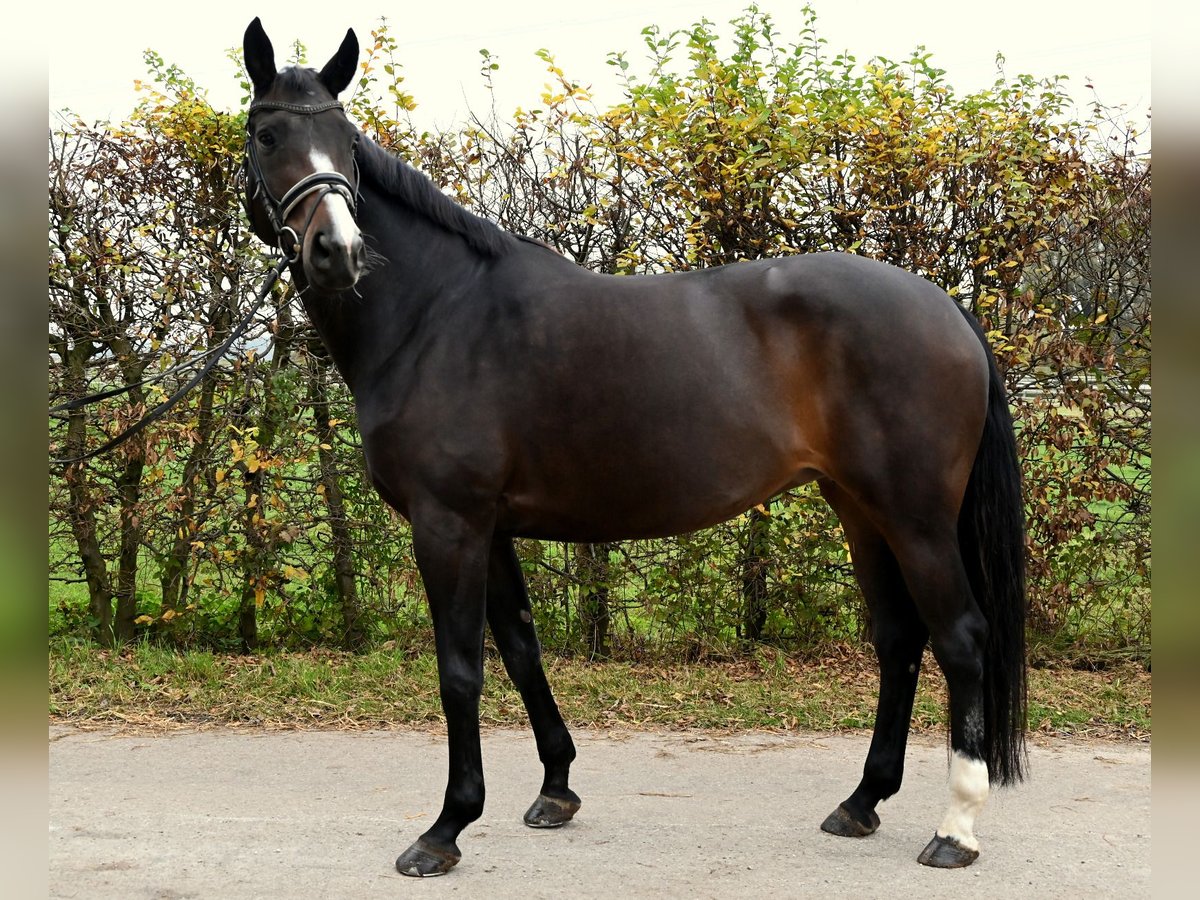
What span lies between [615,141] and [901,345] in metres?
2.68

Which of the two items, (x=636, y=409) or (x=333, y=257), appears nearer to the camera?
(x=333, y=257)

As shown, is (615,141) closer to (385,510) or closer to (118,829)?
(385,510)

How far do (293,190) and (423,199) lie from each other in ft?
1.77

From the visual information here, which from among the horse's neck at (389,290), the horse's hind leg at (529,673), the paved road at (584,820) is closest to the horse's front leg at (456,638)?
the paved road at (584,820)

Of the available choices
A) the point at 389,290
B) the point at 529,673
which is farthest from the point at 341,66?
the point at 529,673

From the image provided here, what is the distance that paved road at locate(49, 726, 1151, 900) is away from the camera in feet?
10.3

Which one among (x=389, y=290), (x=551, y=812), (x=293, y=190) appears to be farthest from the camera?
(x=551, y=812)

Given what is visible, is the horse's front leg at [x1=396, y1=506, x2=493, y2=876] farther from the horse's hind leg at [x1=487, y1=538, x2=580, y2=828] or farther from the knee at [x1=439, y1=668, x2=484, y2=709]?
the horse's hind leg at [x1=487, y1=538, x2=580, y2=828]

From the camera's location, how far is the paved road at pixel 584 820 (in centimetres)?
314

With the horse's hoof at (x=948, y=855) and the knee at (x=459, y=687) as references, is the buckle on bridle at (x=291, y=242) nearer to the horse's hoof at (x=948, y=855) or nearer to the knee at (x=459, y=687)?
the knee at (x=459, y=687)

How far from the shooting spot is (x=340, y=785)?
13.4 ft

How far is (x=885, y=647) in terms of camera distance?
12.3 ft

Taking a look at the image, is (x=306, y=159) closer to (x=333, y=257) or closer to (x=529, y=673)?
(x=333, y=257)

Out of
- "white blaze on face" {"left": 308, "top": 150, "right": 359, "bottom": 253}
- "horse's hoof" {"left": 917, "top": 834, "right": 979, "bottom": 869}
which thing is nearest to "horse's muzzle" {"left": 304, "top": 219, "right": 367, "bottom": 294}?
"white blaze on face" {"left": 308, "top": 150, "right": 359, "bottom": 253}
